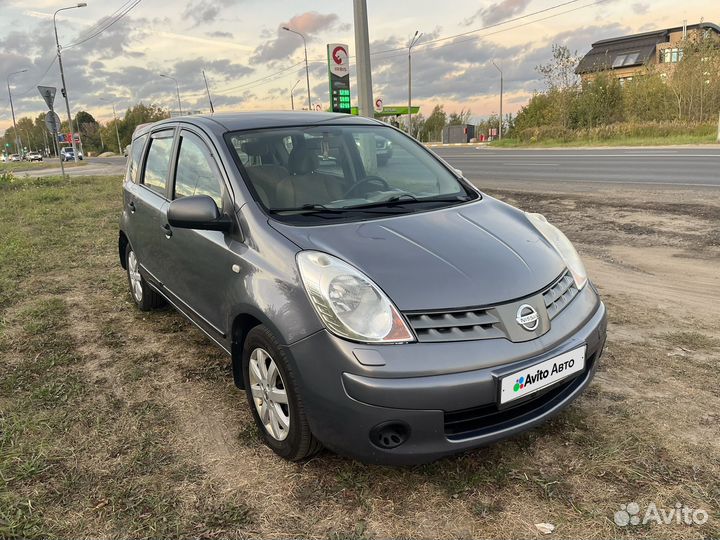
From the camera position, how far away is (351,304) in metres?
2.23

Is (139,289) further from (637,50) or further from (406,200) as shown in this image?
(637,50)

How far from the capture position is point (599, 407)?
2992mm

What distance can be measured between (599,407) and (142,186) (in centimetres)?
369

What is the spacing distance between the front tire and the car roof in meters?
1.47

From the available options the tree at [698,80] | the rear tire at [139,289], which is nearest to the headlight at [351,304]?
the rear tire at [139,289]

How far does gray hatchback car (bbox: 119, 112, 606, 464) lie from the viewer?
2148mm

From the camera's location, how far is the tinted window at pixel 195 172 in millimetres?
3141

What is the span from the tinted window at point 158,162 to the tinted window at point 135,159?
0.26 meters

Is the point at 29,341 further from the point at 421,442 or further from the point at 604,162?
the point at 604,162

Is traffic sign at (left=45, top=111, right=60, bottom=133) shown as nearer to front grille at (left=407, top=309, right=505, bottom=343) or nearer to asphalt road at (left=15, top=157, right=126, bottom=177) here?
asphalt road at (left=15, top=157, right=126, bottom=177)

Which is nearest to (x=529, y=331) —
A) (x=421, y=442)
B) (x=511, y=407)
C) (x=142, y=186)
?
(x=511, y=407)

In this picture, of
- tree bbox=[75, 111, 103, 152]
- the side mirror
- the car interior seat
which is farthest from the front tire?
tree bbox=[75, 111, 103, 152]

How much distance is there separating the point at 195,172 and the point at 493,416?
7.60 feet

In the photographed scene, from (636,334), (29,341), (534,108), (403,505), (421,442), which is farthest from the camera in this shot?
(534,108)
